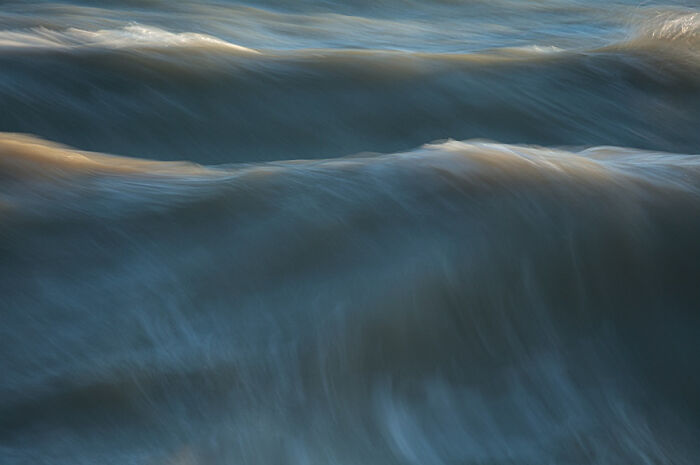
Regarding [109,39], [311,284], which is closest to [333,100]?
[109,39]

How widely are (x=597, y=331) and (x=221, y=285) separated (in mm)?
1068

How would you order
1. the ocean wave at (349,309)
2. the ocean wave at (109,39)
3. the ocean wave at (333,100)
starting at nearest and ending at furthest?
the ocean wave at (349,309) < the ocean wave at (333,100) < the ocean wave at (109,39)

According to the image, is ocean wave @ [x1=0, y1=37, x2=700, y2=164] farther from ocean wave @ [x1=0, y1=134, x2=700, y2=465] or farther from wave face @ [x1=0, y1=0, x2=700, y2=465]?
ocean wave @ [x1=0, y1=134, x2=700, y2=465]

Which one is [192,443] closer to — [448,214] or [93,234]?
[93,234]

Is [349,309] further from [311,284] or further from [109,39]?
[109,39]

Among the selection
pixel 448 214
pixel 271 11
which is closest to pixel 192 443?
pixel 448 214

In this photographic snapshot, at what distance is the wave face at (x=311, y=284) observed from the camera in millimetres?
2207

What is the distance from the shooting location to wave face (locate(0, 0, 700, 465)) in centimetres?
221

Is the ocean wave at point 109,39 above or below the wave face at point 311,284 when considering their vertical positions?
above

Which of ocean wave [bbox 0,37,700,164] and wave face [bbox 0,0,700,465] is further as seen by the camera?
ocean wave [bbox 0,37,700,164]

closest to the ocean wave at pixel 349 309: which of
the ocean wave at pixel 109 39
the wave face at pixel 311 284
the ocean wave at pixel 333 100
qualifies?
the wave face at pixel 311 284

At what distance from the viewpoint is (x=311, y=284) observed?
255 cm

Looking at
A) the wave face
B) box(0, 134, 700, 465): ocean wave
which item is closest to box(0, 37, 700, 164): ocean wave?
the wave face

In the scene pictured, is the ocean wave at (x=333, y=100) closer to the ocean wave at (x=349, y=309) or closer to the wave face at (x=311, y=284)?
the wave face at (x=311, y=284)
